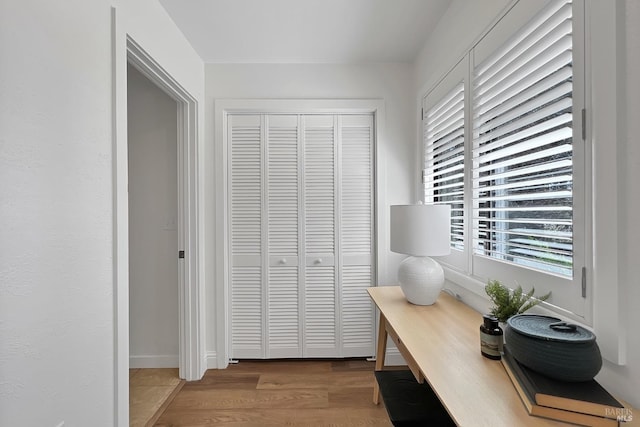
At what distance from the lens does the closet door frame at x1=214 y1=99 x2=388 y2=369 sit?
244 cm

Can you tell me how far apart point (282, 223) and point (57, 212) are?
160 centimetres

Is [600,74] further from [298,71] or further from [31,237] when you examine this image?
[298,71]

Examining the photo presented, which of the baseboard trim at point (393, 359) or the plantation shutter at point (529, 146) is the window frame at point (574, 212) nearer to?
the plantation shutter at point (529, 146)

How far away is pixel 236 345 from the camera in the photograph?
250 centimetres

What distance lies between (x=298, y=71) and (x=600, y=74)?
6.79 feet

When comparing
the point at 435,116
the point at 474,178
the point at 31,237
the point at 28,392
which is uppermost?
the point at 435,116

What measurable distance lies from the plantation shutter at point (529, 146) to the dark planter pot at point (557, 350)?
10.1 inches

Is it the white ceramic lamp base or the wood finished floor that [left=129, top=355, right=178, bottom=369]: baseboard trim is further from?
the white ceramic lamp base

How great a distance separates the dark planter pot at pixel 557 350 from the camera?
29.2 inches

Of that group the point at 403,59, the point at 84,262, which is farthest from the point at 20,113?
the point at 403,59

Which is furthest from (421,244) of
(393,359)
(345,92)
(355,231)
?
(345,92)

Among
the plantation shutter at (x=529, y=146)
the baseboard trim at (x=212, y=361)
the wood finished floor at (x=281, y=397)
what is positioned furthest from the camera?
the baseboard trim at (x=212, y=361)

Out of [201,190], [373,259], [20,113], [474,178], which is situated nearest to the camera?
[20,113]

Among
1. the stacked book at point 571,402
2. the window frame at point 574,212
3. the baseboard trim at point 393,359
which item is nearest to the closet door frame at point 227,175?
the baseboard trim at point 393,359
